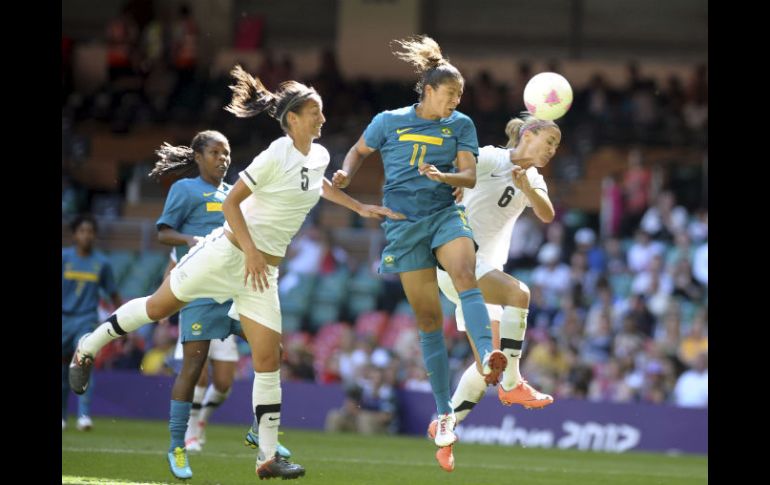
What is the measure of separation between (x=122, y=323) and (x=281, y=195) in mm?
1475

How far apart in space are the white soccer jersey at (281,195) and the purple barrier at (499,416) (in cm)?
751

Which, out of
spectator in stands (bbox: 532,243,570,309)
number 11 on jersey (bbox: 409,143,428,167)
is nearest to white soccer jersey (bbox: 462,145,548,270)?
number 11 on jersey (bbox: 409,143,428,167)

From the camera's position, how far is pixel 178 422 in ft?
28.5

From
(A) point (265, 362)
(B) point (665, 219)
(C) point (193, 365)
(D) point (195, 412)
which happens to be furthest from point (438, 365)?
(B) point (665, 219)

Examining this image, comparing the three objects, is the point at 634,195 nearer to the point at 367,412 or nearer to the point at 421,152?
the point at 367,412

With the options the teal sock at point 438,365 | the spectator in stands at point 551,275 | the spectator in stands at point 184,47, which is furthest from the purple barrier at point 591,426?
the spectator in stands at point 184,47

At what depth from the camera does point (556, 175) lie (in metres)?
19.2

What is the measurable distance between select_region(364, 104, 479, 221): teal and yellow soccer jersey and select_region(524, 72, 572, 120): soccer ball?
0.95 metres

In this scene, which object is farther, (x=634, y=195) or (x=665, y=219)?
(x=634, y=195)

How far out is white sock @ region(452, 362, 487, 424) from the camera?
937cm

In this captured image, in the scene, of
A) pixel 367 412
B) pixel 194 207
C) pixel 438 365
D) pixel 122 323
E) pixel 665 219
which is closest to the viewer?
pixel 122 323

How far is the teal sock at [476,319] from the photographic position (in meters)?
7.89
